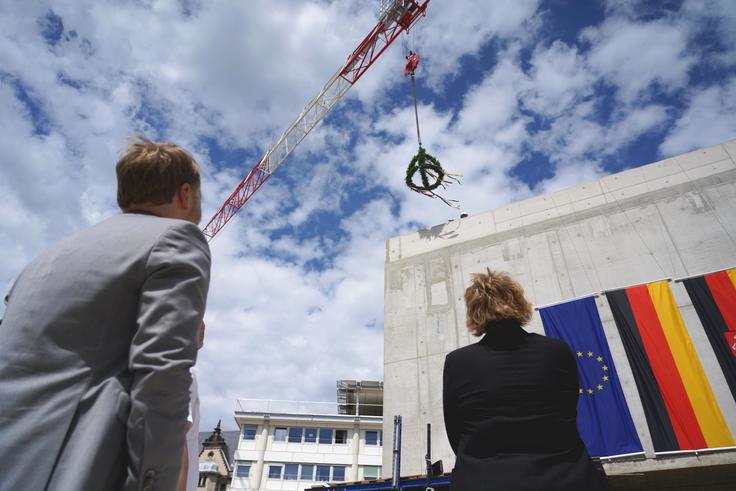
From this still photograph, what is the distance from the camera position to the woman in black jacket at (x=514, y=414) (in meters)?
1.55

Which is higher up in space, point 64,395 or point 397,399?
point 397,399

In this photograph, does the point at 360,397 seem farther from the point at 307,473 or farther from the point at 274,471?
the point at 274,471

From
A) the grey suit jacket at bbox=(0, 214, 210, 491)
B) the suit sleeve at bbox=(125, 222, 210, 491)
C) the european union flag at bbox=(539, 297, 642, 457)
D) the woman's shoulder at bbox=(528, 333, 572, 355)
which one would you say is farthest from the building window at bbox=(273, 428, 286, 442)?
the suit sleeve at bbox=(125, 222, 210, 491)

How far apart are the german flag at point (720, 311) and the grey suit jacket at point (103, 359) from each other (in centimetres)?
1149

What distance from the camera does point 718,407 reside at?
881cm

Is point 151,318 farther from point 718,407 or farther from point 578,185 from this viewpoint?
point 578,185

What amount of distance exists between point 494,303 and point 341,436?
1449 inches

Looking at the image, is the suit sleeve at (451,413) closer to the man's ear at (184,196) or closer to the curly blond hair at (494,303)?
the curly blond hair at (494,303)

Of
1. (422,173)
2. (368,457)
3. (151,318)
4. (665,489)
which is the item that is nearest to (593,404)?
(665,489)

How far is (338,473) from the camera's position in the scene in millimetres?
33656

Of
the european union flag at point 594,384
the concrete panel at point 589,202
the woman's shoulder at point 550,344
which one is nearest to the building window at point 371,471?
the european union flag at point 594,384

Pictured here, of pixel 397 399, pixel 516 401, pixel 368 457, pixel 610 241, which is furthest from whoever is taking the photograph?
pixel 368 457

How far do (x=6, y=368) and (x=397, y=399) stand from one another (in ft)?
44.8

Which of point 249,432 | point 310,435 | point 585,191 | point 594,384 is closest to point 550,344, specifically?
point 594,384
